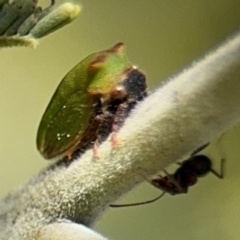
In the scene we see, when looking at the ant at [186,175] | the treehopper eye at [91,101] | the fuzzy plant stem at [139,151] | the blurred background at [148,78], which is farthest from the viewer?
the blurred background at [148,78]

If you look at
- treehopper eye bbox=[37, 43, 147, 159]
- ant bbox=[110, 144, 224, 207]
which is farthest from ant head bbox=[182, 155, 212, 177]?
treehopper eye bbox=[37, 43, 147, 159]

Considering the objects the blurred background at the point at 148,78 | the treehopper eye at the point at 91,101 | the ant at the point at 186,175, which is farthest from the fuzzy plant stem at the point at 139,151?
the blurred background at the point at 148,78

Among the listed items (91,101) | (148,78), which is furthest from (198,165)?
(91,101)

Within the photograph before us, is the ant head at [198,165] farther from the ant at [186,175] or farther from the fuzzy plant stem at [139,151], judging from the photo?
the fuzzy plant stem at [139,151]

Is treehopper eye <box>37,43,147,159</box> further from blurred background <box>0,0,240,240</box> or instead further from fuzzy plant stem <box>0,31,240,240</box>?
blurred background <box>0,0,240,240</box>

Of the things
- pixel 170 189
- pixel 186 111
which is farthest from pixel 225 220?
pixel 186 111

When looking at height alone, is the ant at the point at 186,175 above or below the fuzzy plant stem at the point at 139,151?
below

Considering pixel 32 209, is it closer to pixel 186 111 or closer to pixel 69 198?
pixel 69 198
